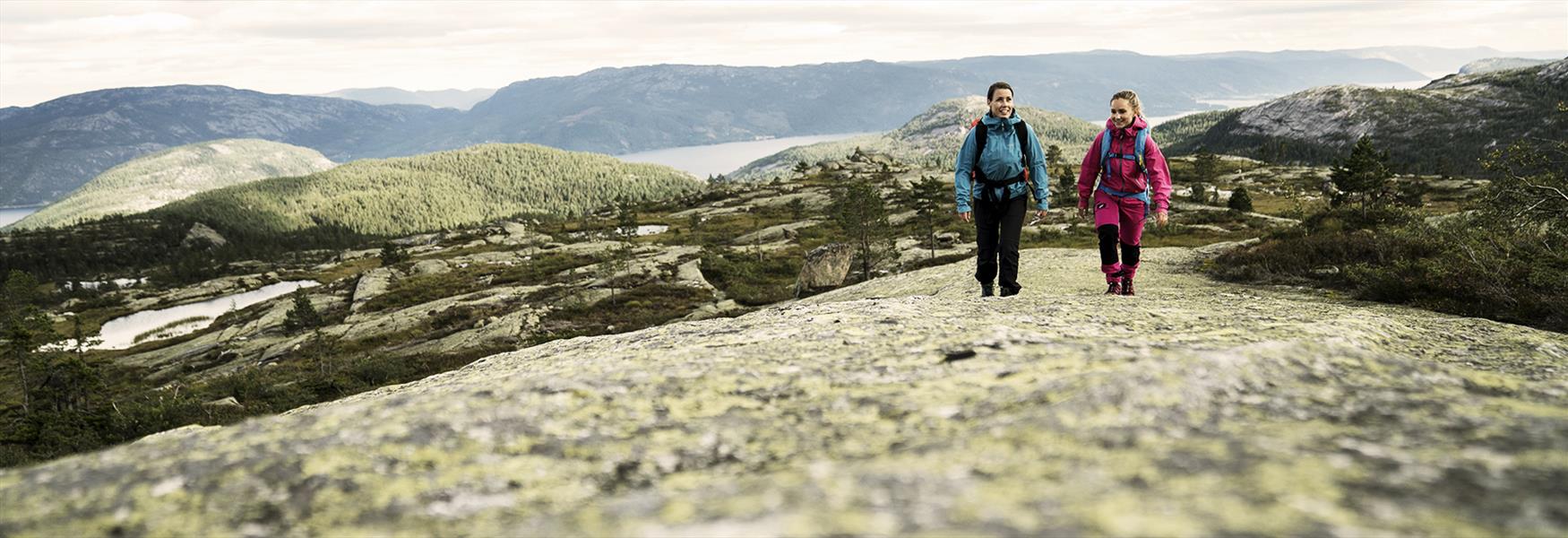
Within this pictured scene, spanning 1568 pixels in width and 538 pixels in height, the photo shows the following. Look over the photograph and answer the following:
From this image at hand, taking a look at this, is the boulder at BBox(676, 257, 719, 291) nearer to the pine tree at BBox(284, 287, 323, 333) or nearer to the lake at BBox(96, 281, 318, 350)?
the pine tree at BBox(284, 287, 323, 333)

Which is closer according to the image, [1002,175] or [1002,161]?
[1002,161]

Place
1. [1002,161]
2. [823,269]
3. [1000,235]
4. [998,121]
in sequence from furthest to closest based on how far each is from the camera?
[823,269]
[1000,235]
[1002,161]
[998,121]

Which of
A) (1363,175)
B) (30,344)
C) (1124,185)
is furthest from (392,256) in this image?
(1363,175)

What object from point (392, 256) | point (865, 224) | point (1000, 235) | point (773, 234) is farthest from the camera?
point (392, 256)

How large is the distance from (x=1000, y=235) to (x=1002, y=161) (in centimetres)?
158

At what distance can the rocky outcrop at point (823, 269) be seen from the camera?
159 ft

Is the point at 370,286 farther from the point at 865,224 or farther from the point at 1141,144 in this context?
the point at 1141,144

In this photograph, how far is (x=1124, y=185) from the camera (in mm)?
12422

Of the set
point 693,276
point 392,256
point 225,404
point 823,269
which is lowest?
point 225,404

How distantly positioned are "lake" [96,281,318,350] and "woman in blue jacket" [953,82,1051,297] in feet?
410

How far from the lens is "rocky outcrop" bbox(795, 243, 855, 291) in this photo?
4847 cm

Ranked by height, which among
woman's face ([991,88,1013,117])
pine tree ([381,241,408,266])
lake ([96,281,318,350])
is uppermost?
woman's face ([991,88,1013,117])

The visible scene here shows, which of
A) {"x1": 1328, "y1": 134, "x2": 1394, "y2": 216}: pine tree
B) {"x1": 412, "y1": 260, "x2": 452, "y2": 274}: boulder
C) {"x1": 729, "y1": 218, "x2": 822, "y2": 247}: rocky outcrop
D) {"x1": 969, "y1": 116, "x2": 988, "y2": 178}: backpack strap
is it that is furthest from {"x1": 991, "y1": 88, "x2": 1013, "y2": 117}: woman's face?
{"x1": 412, "y1": 260, "x2": 452, "y2": 274}: boulder

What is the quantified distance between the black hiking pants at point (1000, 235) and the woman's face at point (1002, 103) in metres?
1.64
